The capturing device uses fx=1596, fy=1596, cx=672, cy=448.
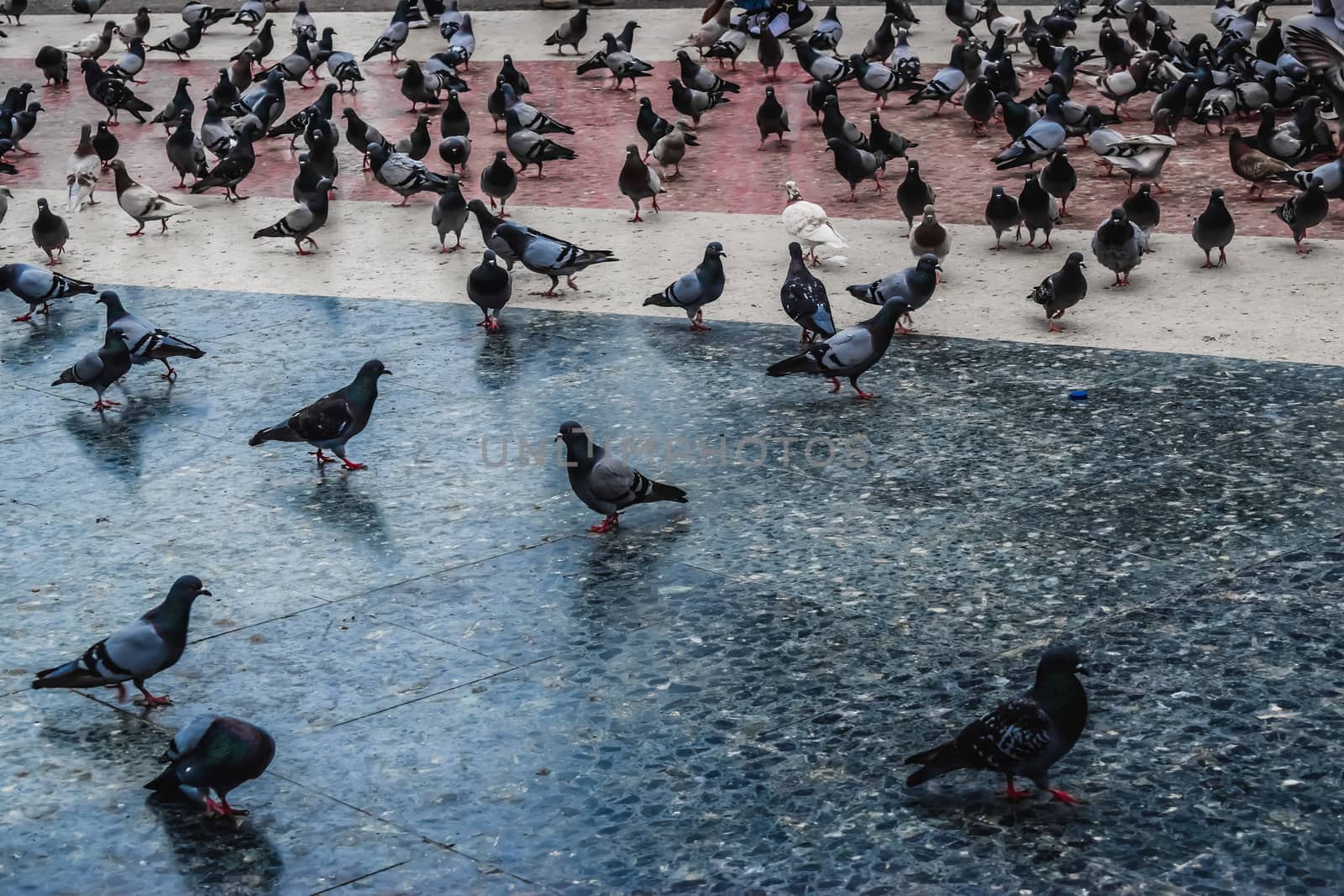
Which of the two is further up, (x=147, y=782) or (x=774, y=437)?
(x=774, y=437)

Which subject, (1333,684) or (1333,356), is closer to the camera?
(1333,684)

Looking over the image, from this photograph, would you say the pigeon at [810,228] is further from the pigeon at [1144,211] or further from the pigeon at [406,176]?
the pigeon at [406,176]

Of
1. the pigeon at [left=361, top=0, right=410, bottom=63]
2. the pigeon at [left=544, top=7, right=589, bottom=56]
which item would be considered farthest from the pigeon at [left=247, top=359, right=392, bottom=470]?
the pigeon at [left=544, top=7, right=589, bottom=56]

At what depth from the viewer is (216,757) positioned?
465 cm

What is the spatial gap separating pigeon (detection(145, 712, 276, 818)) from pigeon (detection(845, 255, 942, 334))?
5.29 metres

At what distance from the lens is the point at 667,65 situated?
19.0 meters

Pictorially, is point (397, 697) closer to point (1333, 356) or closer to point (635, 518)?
point (635, 518)

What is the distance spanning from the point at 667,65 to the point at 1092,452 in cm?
1261

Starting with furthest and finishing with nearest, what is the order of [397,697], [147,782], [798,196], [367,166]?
[367,166] < [798,196] < [397,697] < [147,782]

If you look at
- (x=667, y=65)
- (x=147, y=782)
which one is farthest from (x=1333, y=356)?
(x=667, y=65)

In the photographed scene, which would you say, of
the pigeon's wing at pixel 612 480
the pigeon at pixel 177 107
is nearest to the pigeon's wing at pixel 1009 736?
the pigeon's wing at pixel 612 480

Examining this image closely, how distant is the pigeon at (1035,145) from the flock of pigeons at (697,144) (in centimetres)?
2

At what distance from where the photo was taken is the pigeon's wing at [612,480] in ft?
22.0
